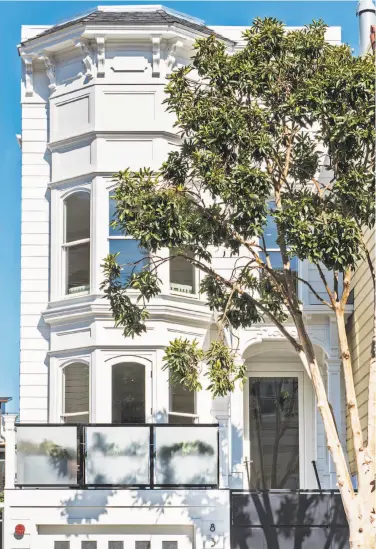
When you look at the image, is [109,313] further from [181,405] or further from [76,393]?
A: [181,405]

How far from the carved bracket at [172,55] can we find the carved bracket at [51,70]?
2.16m

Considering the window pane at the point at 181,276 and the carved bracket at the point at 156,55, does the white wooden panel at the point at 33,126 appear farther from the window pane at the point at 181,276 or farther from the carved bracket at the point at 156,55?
the window pane at the point at 181,276

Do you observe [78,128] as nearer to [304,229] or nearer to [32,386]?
[32,386]

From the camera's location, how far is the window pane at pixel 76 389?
19.5 metres

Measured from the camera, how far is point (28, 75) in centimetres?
2097

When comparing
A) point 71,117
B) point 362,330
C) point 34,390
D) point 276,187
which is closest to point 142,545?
point 34,390

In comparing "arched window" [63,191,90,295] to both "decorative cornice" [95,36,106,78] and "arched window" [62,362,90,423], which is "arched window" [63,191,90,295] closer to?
"arched window" [62,362,90,423]

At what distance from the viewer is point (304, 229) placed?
1422 cm

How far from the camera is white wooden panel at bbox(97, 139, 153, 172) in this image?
19875mm

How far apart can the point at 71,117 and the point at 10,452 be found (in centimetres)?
629

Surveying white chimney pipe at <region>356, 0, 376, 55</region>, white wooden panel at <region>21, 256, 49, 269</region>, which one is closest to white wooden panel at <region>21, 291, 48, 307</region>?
white wooden panel at <region>21, 256, 49, 269</region>

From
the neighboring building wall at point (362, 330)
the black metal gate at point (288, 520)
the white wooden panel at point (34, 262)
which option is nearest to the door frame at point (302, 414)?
the neighboring building wall at point (362, 330)

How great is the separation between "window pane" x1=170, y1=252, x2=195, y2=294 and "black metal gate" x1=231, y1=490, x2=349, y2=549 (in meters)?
4.16

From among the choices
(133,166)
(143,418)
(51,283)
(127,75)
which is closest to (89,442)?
(143,418)
